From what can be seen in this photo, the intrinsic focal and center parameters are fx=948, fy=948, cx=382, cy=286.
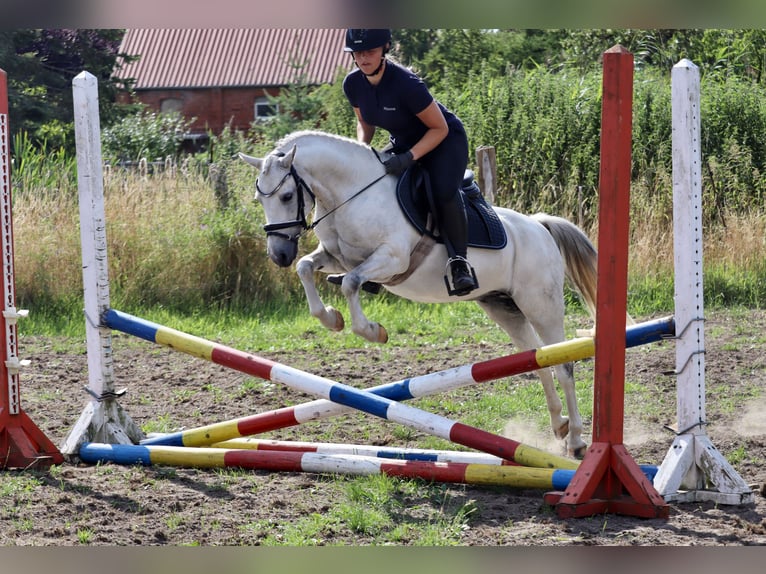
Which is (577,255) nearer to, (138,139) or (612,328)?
(612,328)

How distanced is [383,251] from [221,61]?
30850 mm

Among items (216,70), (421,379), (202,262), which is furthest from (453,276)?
(216,70)

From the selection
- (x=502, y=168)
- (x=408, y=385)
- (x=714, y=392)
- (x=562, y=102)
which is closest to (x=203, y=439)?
(x=408, y=385)

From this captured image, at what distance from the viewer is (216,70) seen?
110 ft

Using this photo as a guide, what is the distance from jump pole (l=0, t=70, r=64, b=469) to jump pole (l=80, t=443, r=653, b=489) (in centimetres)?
Result: 26

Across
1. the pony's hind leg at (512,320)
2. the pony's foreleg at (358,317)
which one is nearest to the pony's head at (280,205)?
the pony's foreleg at (358,317)

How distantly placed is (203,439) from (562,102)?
852 cm

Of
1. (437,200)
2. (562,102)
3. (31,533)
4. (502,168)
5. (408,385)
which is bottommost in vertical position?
(31,533)

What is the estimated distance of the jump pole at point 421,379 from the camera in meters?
4.18

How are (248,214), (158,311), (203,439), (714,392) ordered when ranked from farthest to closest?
(248,214), (158,311), (714,392), (203,439)

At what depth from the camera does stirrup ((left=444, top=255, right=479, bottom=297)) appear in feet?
16.4

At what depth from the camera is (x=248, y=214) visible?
1057 cm

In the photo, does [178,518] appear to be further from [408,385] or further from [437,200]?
[437,200]

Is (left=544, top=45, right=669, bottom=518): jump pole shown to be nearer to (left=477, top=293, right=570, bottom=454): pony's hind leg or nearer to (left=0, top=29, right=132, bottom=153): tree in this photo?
(left=477, top=293, right=570, bottom=454): pony's hind leg
